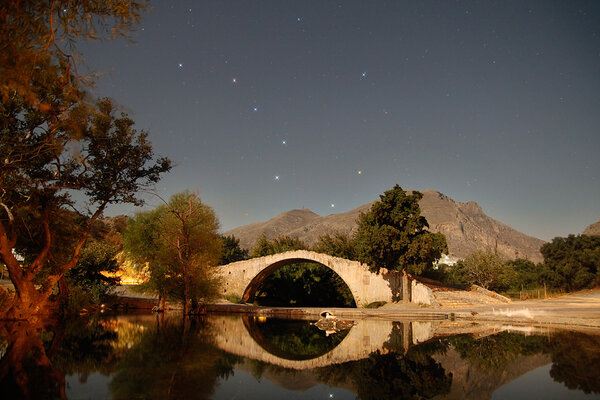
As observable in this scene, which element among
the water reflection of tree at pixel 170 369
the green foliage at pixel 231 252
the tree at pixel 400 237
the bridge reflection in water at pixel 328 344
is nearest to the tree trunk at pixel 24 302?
the water reflection of tree at pixel 170 369

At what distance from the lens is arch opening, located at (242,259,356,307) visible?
111 feet

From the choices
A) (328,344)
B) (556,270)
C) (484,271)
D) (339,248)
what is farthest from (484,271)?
(328,344)

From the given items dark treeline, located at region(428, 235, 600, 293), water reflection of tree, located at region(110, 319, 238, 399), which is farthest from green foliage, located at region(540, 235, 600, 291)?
water reflection of tree, located at region(110, 319, 238, 399)

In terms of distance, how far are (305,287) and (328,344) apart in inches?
952

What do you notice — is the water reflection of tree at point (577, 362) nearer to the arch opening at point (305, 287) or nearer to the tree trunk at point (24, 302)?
the tree trunk at point (24, 302)

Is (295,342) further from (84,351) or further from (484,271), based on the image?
(484,271)

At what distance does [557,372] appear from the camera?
640 cm

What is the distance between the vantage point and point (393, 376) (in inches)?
239

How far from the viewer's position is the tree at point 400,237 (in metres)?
22.0

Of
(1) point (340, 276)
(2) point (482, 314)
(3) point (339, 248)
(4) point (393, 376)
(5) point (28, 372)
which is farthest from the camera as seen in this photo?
(3) point (339, 248)

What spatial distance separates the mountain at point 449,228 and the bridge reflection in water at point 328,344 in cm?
8381

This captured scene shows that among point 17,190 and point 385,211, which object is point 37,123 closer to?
point 17,190

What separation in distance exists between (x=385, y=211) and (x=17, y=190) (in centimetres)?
1801

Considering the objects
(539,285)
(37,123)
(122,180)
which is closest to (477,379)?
(37,123)
